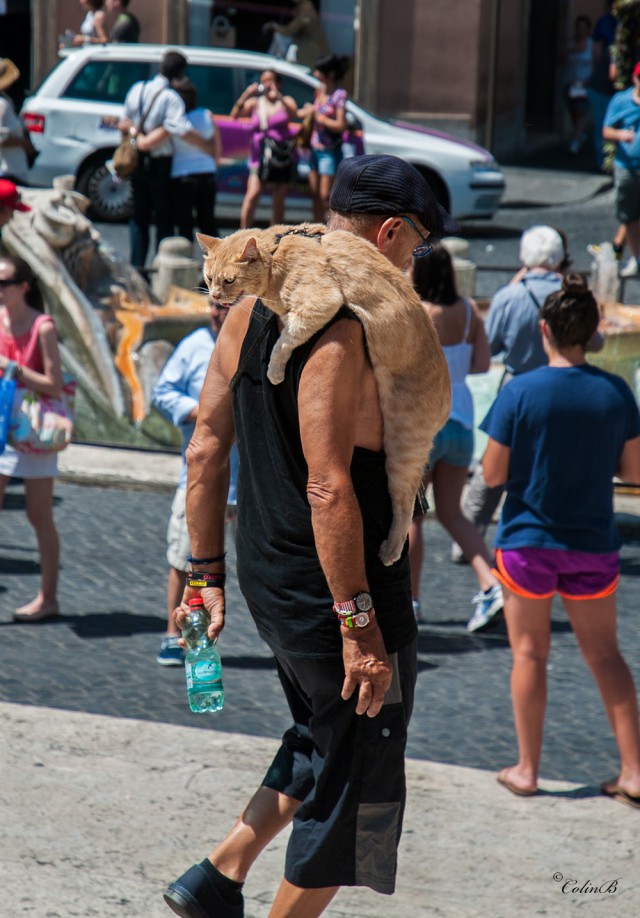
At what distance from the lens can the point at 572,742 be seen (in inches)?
199

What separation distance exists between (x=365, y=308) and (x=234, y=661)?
317 cm

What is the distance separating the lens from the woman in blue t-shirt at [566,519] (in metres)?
4.50

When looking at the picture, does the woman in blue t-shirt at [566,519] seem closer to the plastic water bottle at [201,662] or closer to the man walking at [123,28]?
the plastic water bottle at [201,662]

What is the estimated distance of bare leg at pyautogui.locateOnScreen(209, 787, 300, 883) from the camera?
3.26 metres

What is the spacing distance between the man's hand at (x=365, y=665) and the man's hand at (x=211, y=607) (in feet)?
1.48

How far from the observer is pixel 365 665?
9.54 feet

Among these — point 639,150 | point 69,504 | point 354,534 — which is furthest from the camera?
point 639,150

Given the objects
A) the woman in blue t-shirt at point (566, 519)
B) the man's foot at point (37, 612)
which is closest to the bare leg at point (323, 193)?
the man's foot at point (37, 612)

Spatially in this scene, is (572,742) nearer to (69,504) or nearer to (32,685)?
(32,685)

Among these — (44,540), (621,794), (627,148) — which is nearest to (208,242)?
(621,794)

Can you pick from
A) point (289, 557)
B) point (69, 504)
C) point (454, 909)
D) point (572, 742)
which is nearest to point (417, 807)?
point (454, 909)

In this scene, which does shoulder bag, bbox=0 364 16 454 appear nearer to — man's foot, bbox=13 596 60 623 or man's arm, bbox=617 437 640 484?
man's foot, bbox=13 596 60 623

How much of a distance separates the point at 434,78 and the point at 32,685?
16.3 m

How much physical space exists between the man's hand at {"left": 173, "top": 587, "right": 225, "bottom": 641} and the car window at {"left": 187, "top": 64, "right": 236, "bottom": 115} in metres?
13.2
